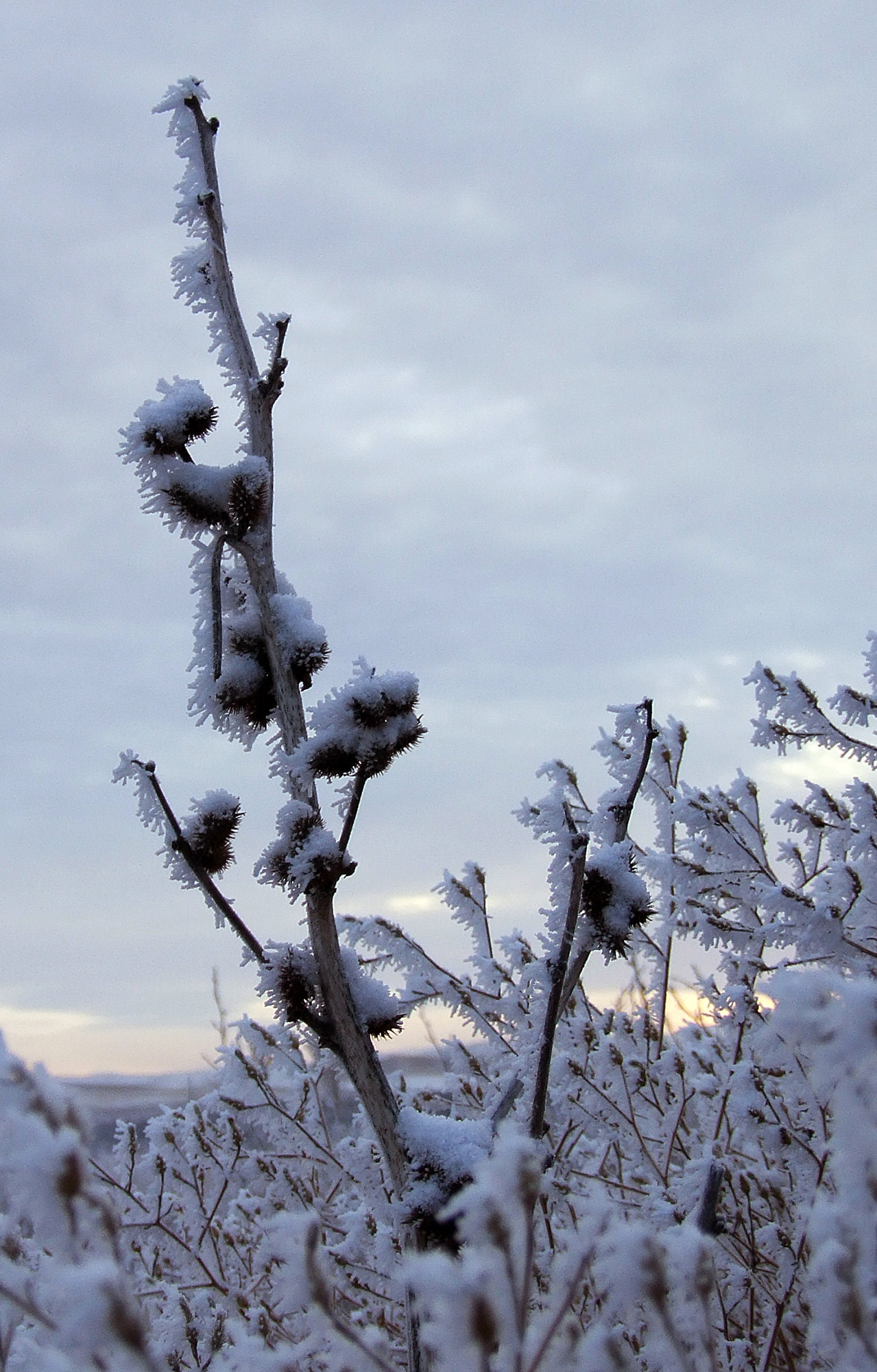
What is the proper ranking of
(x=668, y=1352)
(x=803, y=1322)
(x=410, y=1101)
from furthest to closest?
(x=410, y=1101), (x=803, y=1322), (x=668, y=1352)

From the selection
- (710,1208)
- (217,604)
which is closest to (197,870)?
(217,604)

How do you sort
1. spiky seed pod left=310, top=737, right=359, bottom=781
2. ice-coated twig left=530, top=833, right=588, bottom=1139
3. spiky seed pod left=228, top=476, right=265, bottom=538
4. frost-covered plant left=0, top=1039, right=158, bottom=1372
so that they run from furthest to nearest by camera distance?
spiky seed pod left=228, top=476, right=265, bottom=538
spiky seed pod left=310, top=737, right=359, bottom=781
ice-coated twig left=530, top=833, right=588, bottom=1139
frost-covered plant left=0, top=1039, right=158, bottom=1372

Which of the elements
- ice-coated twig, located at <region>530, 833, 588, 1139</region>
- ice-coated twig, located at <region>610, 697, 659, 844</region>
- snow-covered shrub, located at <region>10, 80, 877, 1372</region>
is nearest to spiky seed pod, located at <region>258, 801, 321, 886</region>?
snow-covered shrub, located at <region>10, 80, 877, 1372</region>

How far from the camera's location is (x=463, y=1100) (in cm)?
484

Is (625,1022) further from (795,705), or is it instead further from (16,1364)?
(16,1364)

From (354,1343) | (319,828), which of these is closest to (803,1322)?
(319,828)

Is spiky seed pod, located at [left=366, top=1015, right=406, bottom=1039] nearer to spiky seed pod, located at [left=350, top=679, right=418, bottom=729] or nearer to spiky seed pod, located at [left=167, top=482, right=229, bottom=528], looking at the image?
spiky seed pod, located at [left=350, top=679, right=418, bottom=729]

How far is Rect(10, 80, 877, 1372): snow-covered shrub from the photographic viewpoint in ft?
4.13

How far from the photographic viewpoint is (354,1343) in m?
1.38

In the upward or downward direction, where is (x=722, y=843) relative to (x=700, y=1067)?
upward

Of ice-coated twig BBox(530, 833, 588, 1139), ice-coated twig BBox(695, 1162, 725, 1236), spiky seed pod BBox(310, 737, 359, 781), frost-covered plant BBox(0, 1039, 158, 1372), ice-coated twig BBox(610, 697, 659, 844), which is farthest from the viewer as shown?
ice-coated twig BBox(610, 697, 659, 844)

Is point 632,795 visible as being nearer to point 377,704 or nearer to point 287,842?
point 377,704

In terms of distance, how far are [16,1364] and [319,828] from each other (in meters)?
1.45

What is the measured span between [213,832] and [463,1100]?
9.07ft
